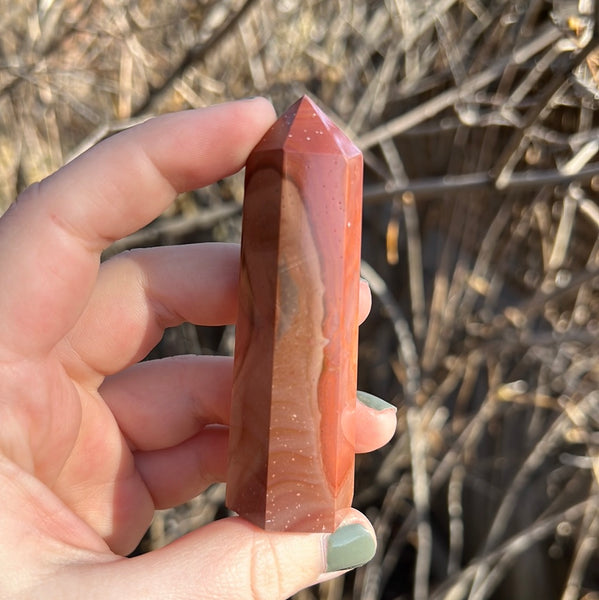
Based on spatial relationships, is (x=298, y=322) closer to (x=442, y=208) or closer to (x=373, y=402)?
(x=373, y=402)

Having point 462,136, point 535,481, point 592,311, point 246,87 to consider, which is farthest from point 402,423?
point 246,87

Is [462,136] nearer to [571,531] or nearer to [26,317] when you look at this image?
[571,531]

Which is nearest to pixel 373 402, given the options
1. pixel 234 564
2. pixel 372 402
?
pixel 372 402

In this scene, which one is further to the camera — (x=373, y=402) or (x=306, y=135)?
(x=373, y=402)

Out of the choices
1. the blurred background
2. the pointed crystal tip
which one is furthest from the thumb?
the blurred background

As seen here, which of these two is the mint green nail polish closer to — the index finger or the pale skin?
the pale skin

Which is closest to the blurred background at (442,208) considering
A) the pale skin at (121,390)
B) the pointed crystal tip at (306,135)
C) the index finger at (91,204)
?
the pale skin at (121,390)

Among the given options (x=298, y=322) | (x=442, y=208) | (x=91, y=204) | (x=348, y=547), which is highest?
(x=91, y=204)
